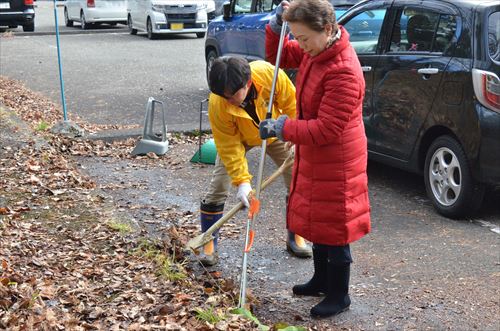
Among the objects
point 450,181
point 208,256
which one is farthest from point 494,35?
point 208,256

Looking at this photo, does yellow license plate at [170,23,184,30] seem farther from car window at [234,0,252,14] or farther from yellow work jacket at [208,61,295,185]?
→ yellow work jacket at [208,61,295,185]

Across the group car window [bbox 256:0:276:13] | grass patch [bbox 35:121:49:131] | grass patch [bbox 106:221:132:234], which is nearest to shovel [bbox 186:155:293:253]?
A: grass patch [bbox 106:221:132:234]

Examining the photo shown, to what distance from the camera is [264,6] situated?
11836 mm

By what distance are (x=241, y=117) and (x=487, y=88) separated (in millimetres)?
2158

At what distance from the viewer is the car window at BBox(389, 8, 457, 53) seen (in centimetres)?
661

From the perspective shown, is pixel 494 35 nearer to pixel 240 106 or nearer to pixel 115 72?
pixel 240 106

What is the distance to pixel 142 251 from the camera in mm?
5398

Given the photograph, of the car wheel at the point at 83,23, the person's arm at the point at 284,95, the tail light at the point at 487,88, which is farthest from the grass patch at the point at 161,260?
the car wheel at the point at 83,23

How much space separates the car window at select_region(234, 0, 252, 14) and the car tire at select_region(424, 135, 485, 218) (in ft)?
19.8

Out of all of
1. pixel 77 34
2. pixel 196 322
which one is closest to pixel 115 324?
pixel 196 322

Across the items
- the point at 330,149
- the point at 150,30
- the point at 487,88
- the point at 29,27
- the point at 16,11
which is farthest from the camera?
the point at 29,27

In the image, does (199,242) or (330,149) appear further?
(199,242)

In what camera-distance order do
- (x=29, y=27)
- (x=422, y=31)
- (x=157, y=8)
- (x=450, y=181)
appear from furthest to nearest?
(x=29, y=27) → (x=157, y=8) → (x=422, y=31) → (x=450, y=181)

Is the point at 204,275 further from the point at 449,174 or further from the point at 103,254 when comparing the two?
the point at 449,174
